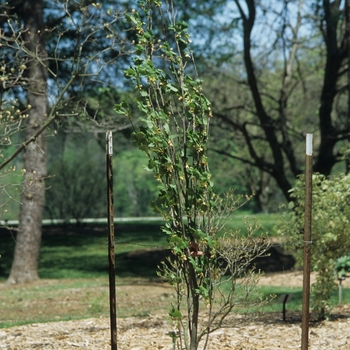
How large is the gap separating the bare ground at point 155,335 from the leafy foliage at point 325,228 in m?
0.41

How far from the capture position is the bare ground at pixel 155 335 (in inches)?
242

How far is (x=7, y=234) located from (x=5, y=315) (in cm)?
1157

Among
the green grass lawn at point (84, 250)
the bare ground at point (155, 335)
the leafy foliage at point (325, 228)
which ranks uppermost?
the leafy foliage at point (325, 228)

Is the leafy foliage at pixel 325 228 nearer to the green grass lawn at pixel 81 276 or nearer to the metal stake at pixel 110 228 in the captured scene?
the green grass lawn at pixel 81 276

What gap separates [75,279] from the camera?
14.3 m

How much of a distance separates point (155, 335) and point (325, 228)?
1980 mm

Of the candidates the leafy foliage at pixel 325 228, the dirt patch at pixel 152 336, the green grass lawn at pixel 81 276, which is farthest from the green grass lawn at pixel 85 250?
the leafy foliage at pixel 325 228

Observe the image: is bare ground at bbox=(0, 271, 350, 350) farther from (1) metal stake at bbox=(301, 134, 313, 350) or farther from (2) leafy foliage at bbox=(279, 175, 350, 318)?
(1) metal stake at bbox=(301, 134, 313, 350)

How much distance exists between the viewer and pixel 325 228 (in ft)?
22.4

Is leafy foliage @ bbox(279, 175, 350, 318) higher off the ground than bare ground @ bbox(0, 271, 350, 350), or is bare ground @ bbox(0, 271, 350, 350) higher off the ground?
leafy foliage @ bbox(279, 175, 350, 318)

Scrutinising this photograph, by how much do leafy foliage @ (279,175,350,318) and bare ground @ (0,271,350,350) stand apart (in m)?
0.41

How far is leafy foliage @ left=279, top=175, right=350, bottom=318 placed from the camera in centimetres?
672

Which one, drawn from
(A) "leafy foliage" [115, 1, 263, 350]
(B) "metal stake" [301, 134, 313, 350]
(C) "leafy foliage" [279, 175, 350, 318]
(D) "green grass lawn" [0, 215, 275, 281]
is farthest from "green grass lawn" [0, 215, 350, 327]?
(C) "leafy foliage" [279, 175, 350, 318]

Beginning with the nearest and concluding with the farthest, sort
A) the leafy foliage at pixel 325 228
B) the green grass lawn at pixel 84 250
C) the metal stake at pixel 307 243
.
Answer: the metal stake at pixel 307 243, the leafy foliage at pixel 325 228, the green grass lawn at pixel 84 250
